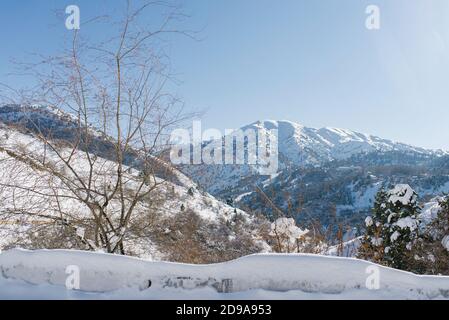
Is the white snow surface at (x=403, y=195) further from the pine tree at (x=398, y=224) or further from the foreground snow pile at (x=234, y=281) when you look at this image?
the foreground snow pile at (x=234, y=281)

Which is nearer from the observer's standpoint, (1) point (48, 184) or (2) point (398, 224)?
(1) point (48, 184)

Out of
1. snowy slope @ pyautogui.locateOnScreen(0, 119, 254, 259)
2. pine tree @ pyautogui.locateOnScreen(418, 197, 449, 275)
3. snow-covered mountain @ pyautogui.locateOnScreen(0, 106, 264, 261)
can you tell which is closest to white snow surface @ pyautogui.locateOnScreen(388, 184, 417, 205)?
pine tree @ pyautogui.locateOnScreen(418, 197, 449, 275)

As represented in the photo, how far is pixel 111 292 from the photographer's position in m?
1.84

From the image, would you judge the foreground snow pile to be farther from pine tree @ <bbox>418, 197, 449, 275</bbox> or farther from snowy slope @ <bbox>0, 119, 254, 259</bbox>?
pine tree @ <bbox>418, 197, 449, 275</bbox>

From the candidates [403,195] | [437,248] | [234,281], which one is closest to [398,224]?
[403,195]

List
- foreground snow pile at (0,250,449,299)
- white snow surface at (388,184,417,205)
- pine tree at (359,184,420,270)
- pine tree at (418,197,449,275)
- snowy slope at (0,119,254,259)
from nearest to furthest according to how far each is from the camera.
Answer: foreground snow pile at (0,250,449,299)
snowy slope at (0,119,254,259)
pine tree at (418,197,449,275)
pine tree at (359,184,420,270)
white snow surface at (388,184,417,205)

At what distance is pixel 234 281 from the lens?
1.84m

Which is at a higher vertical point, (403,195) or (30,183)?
(403,195)

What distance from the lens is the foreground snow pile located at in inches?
70.0

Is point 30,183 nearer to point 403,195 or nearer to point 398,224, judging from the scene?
point 398,224
